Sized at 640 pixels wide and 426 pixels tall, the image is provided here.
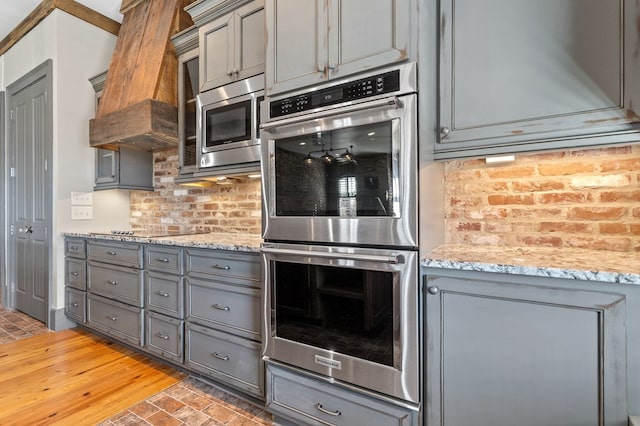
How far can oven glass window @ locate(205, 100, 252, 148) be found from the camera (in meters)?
2.16

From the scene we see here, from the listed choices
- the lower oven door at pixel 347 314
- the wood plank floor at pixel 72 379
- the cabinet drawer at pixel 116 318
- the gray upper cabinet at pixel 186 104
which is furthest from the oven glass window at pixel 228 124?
the wood plank floor at pixel 72 379

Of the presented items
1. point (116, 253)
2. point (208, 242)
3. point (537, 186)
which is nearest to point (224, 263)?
point (208, 242)

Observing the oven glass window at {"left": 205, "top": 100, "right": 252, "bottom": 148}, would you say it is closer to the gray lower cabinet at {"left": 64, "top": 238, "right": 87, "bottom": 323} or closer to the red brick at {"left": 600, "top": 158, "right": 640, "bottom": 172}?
the gray lower cabinet at {"left": 64, "top": 238, "right": 87, "bottom": 323}

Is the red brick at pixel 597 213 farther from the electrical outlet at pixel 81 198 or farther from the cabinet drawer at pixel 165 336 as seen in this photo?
the electrical outlet at pixel 81 198

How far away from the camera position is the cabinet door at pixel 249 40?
2074 mm

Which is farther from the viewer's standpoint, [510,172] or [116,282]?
[116,282]

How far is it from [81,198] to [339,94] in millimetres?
3159

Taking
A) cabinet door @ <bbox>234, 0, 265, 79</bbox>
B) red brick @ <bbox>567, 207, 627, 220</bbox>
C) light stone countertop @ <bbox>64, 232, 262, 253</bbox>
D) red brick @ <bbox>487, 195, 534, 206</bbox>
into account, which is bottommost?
light stone countertop @ <bbox>64, 232, 262, 253</bbox>

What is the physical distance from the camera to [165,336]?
228 cm

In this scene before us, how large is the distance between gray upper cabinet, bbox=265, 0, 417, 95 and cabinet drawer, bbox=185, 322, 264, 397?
146cm

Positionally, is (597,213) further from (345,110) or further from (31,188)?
(31,188)

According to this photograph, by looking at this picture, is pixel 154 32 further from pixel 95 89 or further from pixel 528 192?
pixel 528 192

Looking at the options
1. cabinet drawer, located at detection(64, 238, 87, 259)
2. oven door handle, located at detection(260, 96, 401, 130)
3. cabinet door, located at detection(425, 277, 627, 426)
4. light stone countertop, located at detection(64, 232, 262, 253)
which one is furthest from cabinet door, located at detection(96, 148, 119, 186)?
cabinet door, located at detection(425, 277, 627, 426)

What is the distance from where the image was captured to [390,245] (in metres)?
1.38
